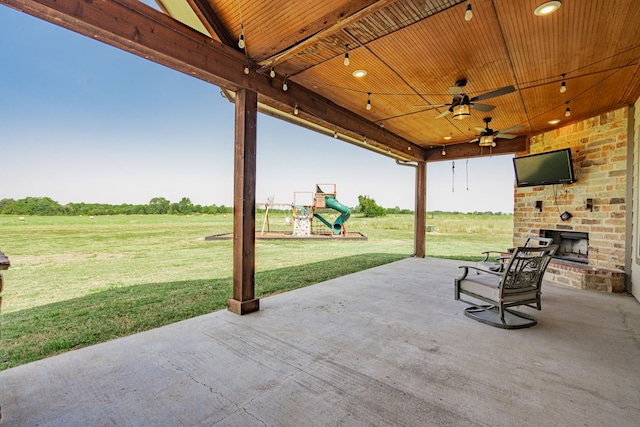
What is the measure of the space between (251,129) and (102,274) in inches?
190

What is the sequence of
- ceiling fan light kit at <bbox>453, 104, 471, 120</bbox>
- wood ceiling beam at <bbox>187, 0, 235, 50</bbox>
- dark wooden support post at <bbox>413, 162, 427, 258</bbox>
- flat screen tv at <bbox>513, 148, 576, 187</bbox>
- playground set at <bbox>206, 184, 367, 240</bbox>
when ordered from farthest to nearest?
playground set at <bbox>206, 184, 367, 240</bbox> < dark wooden support post at <bbox>413, 162, 427, 258</bbox> < flat screen tv at <bbox>513, 148, 576, 187</bbox> < ceiling fan light kit at <bbox>453, 104, 471, 120</bbox> < wood ceiling beam at <bbox>187, 0, 235, 50</bbox>

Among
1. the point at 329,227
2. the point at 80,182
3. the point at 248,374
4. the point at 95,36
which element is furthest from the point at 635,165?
the point at 80,182

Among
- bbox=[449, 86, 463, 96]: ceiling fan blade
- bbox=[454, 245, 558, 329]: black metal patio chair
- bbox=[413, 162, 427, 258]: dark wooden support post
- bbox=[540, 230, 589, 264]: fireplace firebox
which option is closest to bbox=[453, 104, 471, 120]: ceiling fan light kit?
bbox=[449, 86, 463, 96]: ceiling fan blade

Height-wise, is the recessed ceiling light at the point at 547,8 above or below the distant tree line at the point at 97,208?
above

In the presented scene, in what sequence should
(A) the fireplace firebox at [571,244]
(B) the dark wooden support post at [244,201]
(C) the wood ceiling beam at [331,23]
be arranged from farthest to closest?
(A) the fireplace firebox at [571,244]
(B) the dark wooden support post at [244,201]
(C) the wood ceiling beam at [331,23]

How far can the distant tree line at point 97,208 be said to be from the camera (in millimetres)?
6338

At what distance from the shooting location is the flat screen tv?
521 cm

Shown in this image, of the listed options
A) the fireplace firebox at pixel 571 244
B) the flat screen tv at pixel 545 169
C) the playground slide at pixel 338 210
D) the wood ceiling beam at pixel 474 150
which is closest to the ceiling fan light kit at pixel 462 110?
the flat screen tv at pixel 545 169

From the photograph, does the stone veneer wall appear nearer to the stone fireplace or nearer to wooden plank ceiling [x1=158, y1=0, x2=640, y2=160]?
the stone fireplace

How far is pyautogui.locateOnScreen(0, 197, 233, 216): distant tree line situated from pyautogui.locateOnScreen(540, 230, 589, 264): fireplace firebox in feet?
21.3

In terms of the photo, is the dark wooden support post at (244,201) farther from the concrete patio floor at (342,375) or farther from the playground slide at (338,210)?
the playground slide at (338,210)

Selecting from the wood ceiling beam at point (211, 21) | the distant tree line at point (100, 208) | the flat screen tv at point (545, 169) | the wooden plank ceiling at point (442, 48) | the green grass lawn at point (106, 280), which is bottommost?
the green grass lawn at point (106, 280)

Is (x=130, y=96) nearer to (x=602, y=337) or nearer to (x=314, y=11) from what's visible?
(x=314, y=11)

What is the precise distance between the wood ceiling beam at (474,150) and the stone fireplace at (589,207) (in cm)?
39
